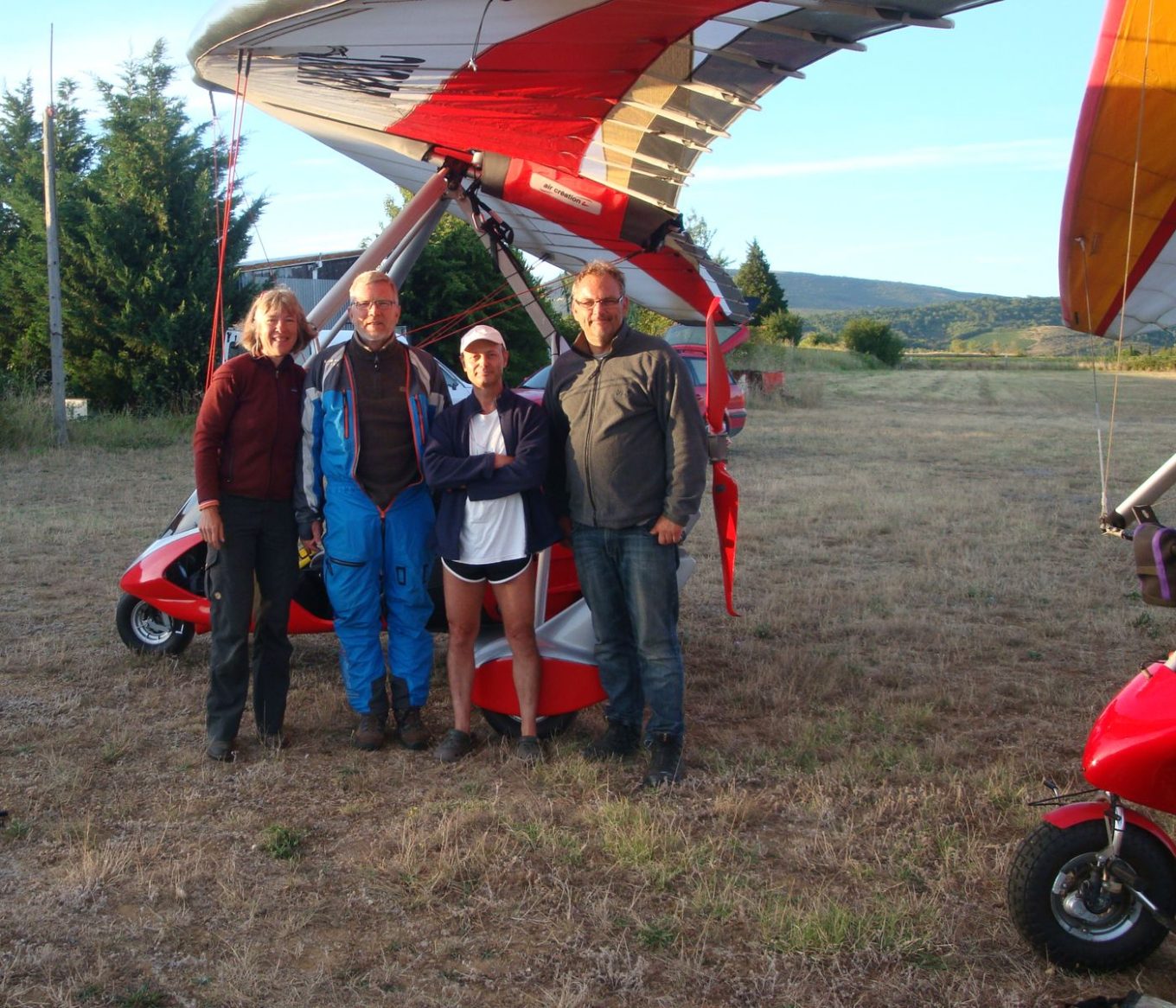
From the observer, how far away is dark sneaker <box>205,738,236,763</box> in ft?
14.3

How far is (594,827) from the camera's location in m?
3.75

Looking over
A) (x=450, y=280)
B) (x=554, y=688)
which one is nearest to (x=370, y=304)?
(x=554, y=688)

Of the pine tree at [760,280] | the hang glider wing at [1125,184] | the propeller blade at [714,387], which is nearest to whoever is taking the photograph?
the hang glider wing at [1125,184]

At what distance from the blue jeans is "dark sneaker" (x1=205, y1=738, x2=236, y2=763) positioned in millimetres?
1509

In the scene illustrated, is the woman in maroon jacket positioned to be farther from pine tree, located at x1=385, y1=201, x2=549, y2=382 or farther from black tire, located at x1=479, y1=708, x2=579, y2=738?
pine tree, located at x1=385, y1=201, x2=549, y2=382

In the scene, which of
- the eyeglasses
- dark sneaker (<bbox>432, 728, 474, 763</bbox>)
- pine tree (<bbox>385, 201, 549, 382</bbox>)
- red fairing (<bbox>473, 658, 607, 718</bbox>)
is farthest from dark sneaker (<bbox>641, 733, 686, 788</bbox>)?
pine tree (<bbox>385, 201, 549, 382</bbox>)

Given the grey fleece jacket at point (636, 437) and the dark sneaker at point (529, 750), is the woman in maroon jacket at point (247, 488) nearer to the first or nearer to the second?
the dark sneaker at point (529, 750)

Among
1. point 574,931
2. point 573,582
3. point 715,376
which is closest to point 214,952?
point 574,931

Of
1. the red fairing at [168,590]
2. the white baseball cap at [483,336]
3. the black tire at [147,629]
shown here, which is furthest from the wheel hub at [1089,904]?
the black tire at [147,629]

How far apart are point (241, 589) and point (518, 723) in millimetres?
1237

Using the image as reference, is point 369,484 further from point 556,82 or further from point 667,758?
point 556,82

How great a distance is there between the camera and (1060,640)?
6176mm

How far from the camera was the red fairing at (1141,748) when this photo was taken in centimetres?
267

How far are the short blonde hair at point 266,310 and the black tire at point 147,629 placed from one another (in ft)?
6.09
